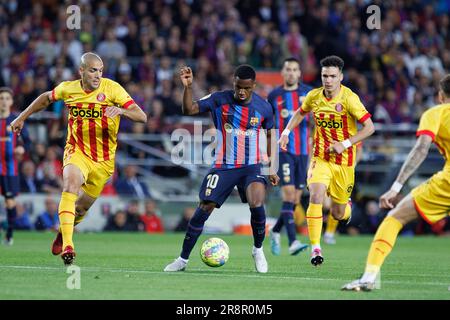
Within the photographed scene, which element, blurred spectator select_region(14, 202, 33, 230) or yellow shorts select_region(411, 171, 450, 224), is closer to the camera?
yellow shorts select_region(411, 171, 450, 224)

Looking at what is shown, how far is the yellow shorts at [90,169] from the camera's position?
40.2 feet

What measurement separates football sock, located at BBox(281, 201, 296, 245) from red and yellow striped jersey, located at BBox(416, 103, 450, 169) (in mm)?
6353

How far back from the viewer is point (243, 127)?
12008 mm

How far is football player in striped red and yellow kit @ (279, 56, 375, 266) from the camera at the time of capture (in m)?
12.7

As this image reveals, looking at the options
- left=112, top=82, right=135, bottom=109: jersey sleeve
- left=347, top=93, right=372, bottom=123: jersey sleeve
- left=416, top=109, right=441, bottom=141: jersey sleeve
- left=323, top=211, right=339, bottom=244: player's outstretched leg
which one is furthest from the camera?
left=323, top=211, right=339, bottom=244: player's outstretched leg

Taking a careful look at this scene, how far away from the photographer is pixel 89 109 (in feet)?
40.7

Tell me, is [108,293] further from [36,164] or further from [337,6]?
[337,6]

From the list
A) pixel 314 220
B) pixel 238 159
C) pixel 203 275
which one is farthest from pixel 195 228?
pixel 314 220

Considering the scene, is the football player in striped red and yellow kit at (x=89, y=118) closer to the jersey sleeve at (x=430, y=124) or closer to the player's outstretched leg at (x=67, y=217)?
the player's outstretched leg at (x=67, y=217)

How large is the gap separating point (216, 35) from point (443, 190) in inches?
696

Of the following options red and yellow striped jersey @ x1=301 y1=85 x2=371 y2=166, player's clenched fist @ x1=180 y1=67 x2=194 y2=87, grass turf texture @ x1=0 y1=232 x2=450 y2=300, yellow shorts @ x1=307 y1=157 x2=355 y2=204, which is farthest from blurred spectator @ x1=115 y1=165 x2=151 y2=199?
player's clenched fist @ x1=180 y1=67 x2=194 y2=87

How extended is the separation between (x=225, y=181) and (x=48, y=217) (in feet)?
34.9

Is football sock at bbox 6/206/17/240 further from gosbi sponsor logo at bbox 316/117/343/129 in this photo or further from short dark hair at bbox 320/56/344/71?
short dark hair at bbox 320/56/344/71
